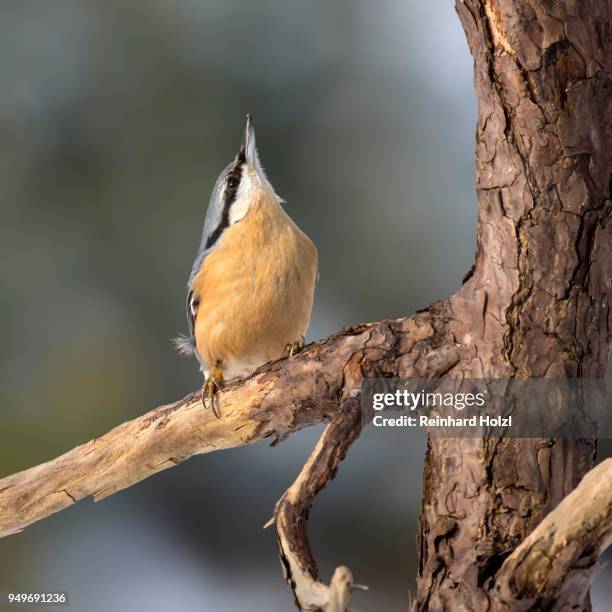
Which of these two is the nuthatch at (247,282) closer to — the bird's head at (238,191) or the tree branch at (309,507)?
the bird's head at (238,191)

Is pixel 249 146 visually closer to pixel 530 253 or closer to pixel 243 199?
pixel 243 199

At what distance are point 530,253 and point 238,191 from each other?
788 millimetres

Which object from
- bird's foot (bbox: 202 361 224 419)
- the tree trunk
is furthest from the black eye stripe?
the tree trunk

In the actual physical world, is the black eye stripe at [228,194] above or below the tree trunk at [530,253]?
above

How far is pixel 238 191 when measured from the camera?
6.27 feet

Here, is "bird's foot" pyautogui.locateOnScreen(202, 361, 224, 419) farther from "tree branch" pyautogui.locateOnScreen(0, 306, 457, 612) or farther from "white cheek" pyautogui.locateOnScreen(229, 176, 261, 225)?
"white cheek" pyautogui.locateOnScreen(229, 176, 261, 225)

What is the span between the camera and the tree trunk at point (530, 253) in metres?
1.30

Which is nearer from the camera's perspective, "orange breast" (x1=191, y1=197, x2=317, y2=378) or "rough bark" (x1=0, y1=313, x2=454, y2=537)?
"rough bark" (x1=0, y1=313, x2=454, y2=537)

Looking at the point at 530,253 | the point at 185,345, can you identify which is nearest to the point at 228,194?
the point at 185,345

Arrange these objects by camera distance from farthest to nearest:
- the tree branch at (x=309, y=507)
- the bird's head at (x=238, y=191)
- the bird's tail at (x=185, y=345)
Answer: the bird's tail at (x=185, y=345), the bird's head at (x=238, y=191), the tree branch at (x=309, y=507)

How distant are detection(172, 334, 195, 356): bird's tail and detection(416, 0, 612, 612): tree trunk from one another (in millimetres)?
898

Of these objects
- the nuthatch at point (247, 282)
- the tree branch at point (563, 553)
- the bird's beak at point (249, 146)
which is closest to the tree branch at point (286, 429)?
the nuthatch at point (247, 282)

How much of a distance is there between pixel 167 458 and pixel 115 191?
1.19 metres

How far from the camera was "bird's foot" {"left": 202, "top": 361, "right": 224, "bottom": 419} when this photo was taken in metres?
1.66
